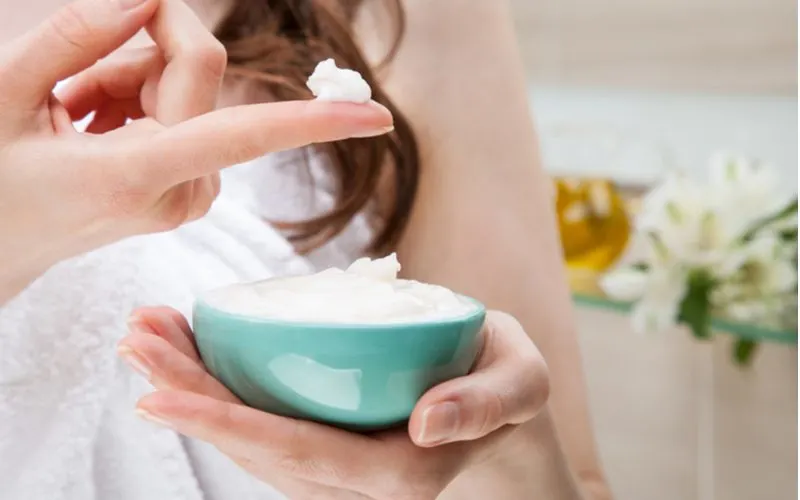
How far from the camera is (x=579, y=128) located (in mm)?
1057

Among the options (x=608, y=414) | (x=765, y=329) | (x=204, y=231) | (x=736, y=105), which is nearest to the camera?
(x=204, y=231)

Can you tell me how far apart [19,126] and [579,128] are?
A: 86cm

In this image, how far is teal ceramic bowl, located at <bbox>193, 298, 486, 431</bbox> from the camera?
276 mm

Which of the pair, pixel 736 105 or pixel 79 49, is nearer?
pixel 79 49

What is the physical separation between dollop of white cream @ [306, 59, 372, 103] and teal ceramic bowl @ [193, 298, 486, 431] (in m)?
0.07

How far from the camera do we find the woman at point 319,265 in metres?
0.30

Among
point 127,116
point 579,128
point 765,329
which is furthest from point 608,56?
point 127,116

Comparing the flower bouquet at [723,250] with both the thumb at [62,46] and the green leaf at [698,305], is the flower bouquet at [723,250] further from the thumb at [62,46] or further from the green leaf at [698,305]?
the thumb at [62,46]

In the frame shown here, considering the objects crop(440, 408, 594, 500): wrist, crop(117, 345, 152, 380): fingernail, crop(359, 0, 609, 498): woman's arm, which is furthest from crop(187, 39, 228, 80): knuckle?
crop(359, 0, 609, 498): woman's arm

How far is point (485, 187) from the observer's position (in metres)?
0.65

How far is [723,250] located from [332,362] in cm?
57

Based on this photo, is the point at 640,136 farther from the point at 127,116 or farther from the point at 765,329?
the point at 127,116

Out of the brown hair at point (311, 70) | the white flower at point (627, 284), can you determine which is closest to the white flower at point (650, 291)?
the white flower at point (627, 284)

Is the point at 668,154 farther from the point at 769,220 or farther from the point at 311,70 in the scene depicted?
the point at 311,70
